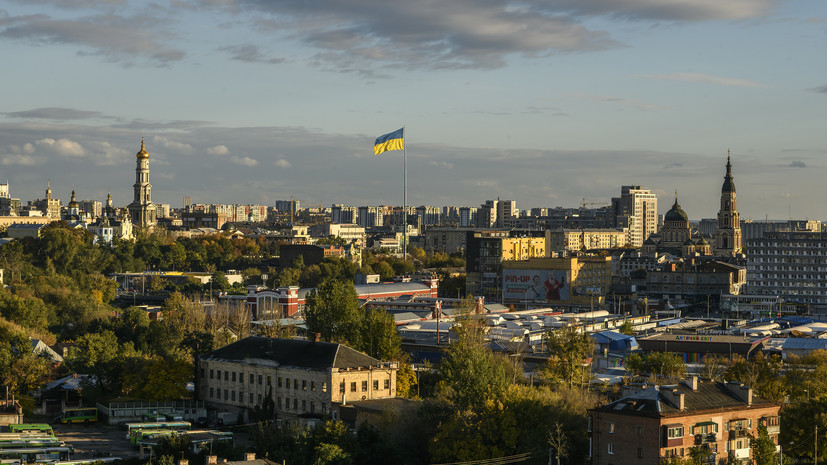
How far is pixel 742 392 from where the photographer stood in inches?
1732

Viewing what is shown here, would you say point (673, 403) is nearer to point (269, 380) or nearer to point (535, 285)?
point (269, 380)

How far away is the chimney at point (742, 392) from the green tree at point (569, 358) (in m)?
10.5

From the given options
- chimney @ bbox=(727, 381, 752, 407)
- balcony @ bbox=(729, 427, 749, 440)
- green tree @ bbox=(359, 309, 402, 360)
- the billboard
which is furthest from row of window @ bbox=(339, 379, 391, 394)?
the billboard

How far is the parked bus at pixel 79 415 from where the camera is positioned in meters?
52.6

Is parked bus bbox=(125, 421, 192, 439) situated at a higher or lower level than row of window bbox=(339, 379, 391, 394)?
lower

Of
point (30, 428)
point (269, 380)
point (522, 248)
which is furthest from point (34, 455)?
point (522, 248)

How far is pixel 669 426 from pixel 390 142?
7165 cm

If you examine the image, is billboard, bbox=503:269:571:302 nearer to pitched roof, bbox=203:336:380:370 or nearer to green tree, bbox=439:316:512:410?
green tree, bbox=439:316:512:410

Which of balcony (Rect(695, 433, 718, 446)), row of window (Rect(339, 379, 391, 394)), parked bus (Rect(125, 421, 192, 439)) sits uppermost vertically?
row of window (Rect(339, 379, 391, 394))

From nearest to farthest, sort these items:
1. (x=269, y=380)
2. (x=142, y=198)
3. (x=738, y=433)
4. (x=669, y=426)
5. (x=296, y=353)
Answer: (x=669, y=426), (x=738, y=433), (x=269, y=380), (x=296, y=353), (x=142, y=198)

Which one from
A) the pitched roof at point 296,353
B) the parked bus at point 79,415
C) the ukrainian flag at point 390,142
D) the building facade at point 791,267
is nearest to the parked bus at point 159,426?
the parked bus at point 79,415

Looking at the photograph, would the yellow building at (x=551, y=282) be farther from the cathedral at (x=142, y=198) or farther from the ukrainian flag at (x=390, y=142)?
the cathedral at (x=142, y=198)

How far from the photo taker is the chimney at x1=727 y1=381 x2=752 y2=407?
43.6m

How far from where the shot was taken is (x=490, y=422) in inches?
1662
